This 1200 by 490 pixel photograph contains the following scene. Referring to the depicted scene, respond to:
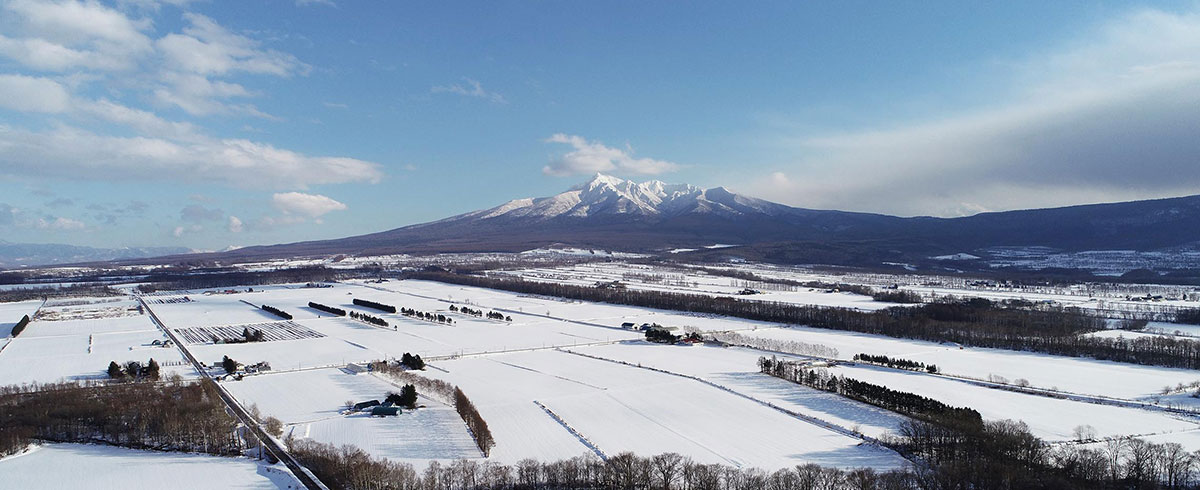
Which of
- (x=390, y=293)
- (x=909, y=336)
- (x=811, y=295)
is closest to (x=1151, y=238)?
(x=811, y=295)

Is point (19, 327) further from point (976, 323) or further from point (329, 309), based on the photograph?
point (976, 323)

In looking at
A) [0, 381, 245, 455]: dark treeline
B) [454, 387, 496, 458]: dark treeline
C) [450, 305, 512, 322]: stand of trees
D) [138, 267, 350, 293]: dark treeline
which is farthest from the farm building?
[138, 267, 350, 293]: dark treeline

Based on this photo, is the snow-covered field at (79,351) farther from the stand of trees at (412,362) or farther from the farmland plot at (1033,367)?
the farmland plot at (1033,367)

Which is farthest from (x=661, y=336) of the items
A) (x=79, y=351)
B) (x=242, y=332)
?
(x=79, y=351)

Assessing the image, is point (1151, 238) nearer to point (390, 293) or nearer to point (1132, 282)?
point (1132, 282)

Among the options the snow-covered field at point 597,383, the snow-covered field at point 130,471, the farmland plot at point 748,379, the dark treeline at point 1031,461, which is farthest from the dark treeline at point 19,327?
the dark treeline at point 1031,461

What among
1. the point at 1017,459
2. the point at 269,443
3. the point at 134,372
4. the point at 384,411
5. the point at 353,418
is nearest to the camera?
the point at 1017,459
